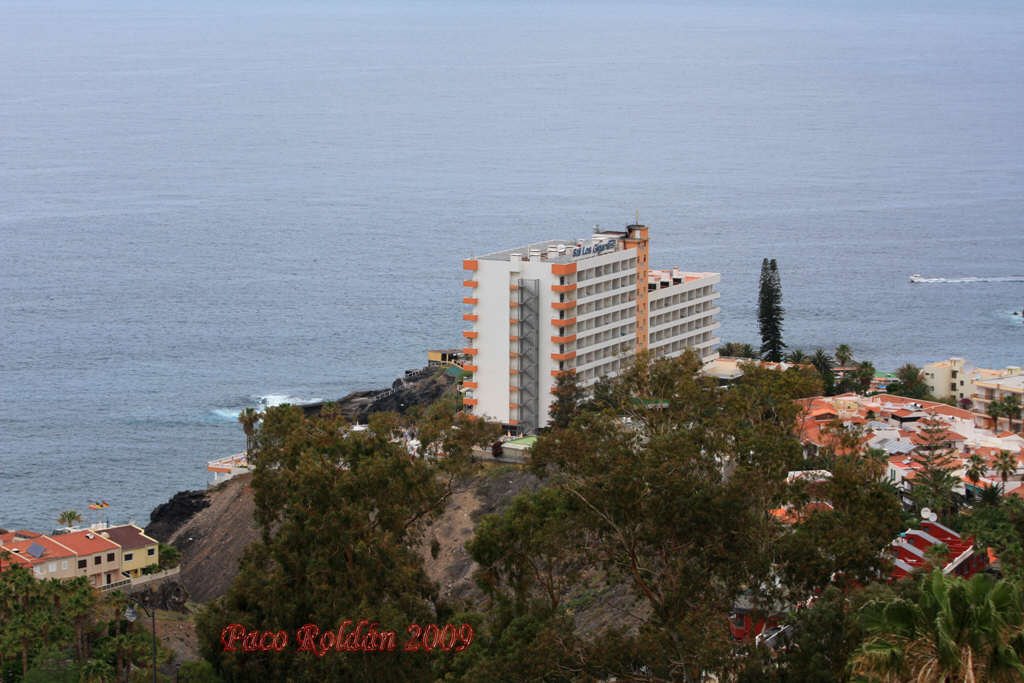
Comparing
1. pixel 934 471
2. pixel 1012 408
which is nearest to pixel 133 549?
pixel 934 471

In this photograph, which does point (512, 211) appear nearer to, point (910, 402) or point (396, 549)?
point (910, 402)

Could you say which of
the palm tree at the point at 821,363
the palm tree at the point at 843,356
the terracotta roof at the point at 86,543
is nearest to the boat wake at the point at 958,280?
the palm tree at the point at 843,356

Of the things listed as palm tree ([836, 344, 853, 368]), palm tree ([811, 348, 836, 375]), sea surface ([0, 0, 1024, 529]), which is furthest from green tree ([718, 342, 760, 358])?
sea surface ([0, 0, 1024, 529])

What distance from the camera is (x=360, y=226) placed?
5315 inches

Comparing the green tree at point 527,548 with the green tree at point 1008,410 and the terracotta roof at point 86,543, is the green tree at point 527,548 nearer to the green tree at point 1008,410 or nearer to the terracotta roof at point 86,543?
the terracotta roof at point 86,543

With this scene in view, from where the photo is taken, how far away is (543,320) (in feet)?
207

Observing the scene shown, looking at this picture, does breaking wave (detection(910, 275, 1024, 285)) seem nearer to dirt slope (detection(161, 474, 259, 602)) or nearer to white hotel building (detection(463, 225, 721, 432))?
white hotel building (detection(463, 225, 721, 432))

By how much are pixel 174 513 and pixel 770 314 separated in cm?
3092

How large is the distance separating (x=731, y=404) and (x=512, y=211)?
10248 centimetres

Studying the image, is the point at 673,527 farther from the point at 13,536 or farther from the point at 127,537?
the point at 13,536

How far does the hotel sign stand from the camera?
64625 mm

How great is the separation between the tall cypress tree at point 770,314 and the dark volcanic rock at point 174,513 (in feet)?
94.8

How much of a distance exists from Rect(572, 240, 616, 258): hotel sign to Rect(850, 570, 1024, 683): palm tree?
144 feet

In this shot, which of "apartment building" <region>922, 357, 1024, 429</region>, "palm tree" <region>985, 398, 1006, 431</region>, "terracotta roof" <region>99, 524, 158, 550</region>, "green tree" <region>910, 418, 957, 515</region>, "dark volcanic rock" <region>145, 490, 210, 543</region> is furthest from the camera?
"apartment building" <region>922, 357, 1024, 429</region>
